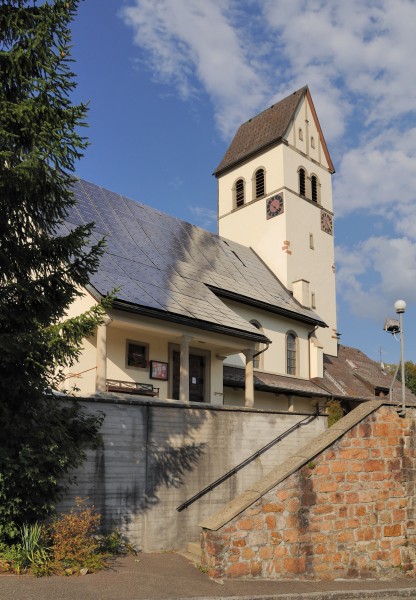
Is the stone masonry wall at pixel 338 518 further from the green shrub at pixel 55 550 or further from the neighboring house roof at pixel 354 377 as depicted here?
the neighboring house roof at pixel 354 377

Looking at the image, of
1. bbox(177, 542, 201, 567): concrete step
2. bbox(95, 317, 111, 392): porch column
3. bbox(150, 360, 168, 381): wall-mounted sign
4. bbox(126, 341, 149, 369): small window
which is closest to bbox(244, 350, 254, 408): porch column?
bbox(150, 360, 168, 381): wall-mounted sign

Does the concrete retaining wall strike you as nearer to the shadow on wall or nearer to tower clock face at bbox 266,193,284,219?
Result: the shadow on wall

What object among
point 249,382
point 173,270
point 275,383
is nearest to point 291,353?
point 275,383

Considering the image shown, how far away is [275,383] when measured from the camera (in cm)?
2448

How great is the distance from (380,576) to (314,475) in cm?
268

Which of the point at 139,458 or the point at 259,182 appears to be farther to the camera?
the point at 259,182

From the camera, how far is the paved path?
8.58m

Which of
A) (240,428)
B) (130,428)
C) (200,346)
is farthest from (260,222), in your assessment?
(130,428)

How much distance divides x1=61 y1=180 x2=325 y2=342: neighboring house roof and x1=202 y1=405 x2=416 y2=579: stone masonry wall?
656 centimetres

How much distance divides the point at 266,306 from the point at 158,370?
7.64m

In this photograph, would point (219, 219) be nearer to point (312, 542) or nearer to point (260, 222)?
point (260, 222)

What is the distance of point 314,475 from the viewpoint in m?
12.1

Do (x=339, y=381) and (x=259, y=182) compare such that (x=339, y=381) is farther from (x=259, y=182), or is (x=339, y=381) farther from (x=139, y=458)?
(x=139, y=458)

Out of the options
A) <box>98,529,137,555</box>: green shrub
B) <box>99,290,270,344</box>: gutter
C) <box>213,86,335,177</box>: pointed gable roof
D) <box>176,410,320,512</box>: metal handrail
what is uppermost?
<box>213,86,335,177</box>: pointed gable roof
